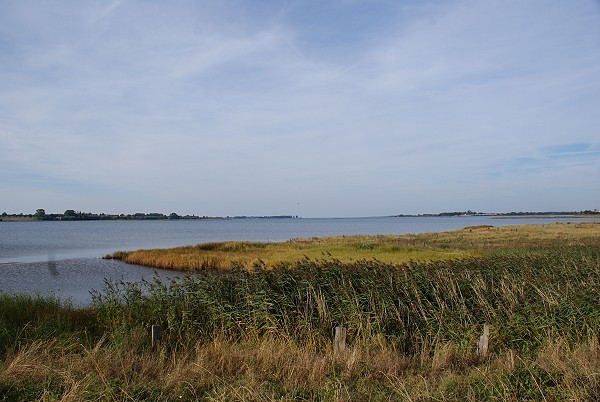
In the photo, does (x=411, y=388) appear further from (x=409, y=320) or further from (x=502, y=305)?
(x=502, y=305)

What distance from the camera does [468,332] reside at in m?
9.17

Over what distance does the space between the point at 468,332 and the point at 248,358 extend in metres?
4.53

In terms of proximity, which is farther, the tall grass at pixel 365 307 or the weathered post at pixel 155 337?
the tall grass at pixel 365 307

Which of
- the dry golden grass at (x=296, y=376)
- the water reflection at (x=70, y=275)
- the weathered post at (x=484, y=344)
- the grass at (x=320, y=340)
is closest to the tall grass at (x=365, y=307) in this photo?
Result: the grass at (x=320, y=340)

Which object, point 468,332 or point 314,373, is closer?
point 314,373

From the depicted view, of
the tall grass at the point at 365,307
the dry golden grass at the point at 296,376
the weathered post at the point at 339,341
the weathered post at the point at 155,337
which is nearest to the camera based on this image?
the dry golden grass at the point at 296,376

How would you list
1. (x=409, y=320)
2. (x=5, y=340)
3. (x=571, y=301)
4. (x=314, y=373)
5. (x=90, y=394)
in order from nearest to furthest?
(x=90, y=394), (x=314, y=373), (x=5, y=340), (x=571, y=301), (x=409, y=320)

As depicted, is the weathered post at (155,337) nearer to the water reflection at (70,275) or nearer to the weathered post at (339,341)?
the weathered post at (339,341)

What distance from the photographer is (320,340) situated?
959 cm

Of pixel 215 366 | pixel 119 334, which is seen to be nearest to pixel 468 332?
pixel 215 366

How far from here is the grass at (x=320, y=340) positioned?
19.6ft

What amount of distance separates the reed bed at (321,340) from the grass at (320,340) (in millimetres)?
31

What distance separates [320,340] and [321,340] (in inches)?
4.3

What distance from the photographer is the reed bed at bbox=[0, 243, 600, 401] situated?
5.99 metres
